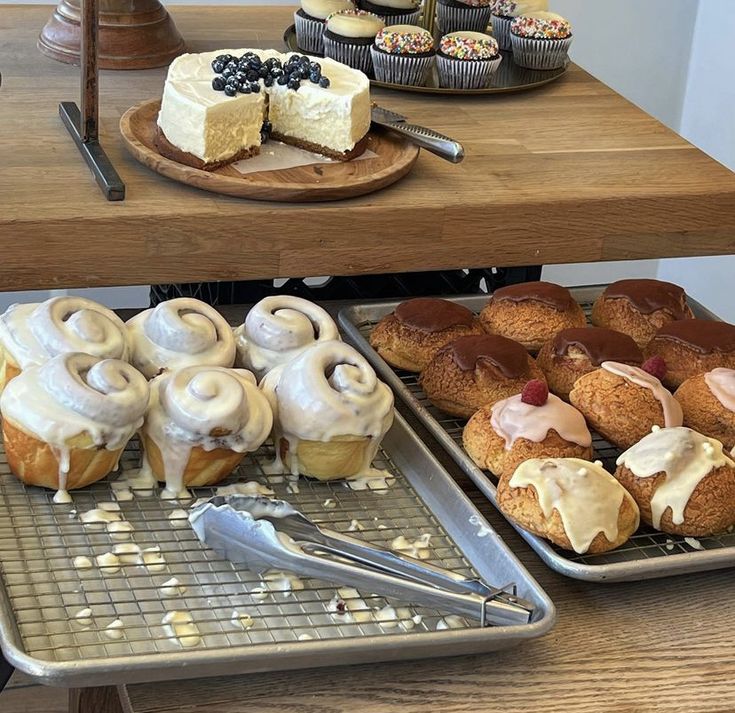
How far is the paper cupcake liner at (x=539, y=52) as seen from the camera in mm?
1976

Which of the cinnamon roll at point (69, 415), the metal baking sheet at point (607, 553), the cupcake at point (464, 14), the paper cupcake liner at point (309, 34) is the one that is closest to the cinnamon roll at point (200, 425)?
the cinnamon roll at point (69, 415)

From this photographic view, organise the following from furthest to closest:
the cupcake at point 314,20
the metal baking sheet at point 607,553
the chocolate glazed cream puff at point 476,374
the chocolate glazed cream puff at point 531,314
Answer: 1. the cupcake at point 314,20
2. the chocolate glazed cream puff at point 531,314
3. the chocolate glazed cream puff at point 476,374
4. the metal baking sheet at point 607,553

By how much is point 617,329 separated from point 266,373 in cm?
47

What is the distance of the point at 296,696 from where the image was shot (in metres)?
0.90

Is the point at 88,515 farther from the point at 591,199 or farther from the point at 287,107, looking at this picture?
the point at 591,199

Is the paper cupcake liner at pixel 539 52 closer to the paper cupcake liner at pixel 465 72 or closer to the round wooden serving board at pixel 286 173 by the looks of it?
the paper cupcake liner at pixel 465 72

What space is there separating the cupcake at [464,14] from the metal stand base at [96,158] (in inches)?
28.4

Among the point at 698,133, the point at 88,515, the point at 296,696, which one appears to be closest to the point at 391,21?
the point at 88,515

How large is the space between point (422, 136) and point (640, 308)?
385 millimetres

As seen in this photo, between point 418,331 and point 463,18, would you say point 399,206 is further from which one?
point 463,18

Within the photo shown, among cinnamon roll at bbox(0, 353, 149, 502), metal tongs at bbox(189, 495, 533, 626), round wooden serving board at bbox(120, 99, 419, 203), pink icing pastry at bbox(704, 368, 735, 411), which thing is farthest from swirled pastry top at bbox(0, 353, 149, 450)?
pink icing pastry at bbox(704, 368, 735, 411)

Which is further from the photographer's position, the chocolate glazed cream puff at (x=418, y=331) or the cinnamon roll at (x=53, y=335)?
the chocolate glazed cream puff at (x=418, y=331)

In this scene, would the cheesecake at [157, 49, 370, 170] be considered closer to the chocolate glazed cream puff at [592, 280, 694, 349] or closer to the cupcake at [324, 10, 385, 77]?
the cupcake at [324, 10, 385, 77]

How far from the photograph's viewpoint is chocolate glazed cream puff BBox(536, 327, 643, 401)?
1.26 meters
